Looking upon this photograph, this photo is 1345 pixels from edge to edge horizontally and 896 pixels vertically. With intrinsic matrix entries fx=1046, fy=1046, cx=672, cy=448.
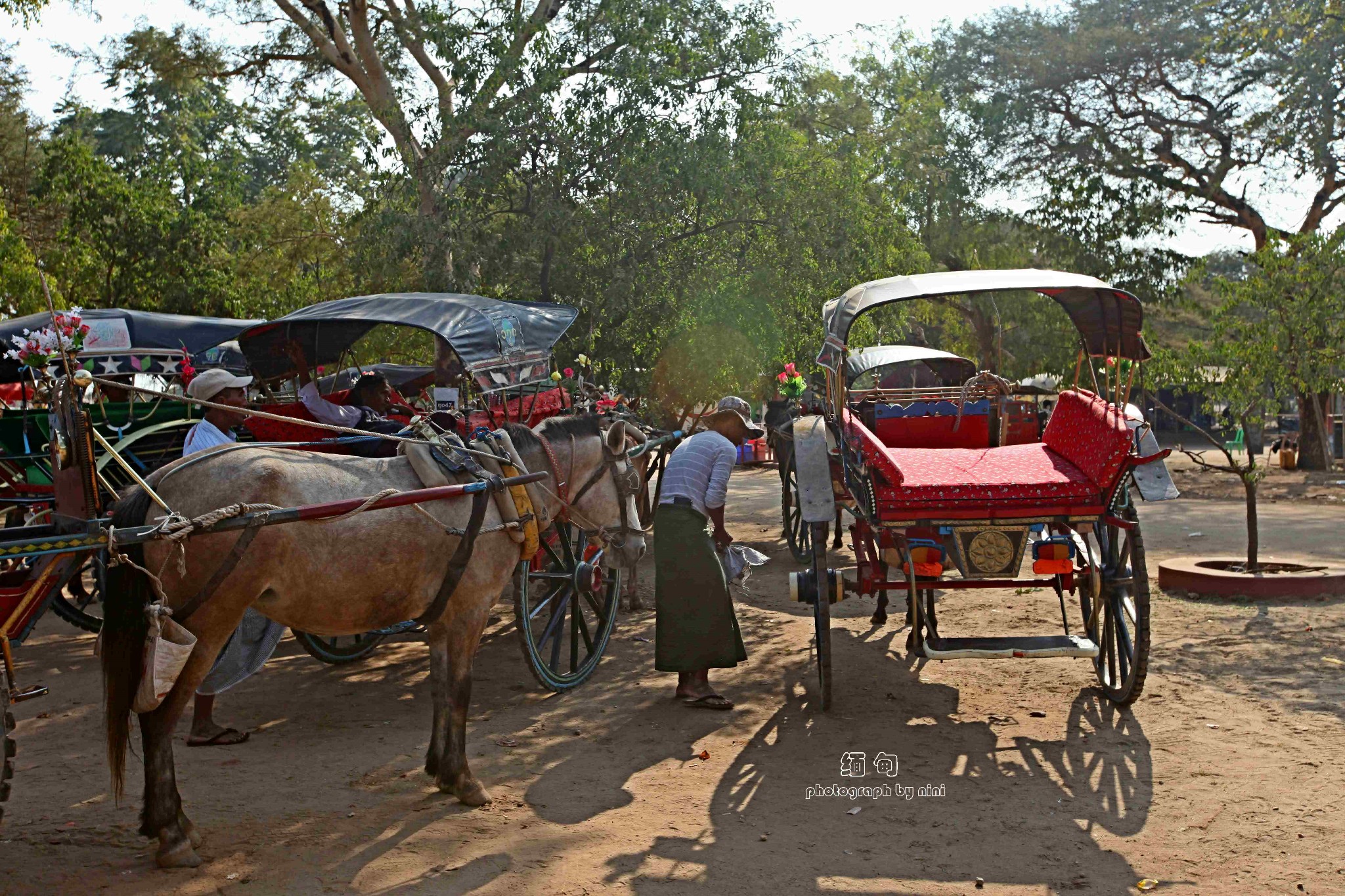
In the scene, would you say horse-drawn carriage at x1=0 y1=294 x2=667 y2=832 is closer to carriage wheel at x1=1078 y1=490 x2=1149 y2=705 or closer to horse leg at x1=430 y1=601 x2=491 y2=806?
horse leg at x1=430 y1=601 x2=491 y2=806

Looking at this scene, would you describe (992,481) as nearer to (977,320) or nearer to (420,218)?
(420,218)

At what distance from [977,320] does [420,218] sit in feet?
51.9

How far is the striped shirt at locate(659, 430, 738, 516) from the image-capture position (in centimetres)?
628

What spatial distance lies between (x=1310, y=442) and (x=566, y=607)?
19.3 m

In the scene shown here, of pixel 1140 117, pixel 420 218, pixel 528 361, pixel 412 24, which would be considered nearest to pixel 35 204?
pixel 412 24

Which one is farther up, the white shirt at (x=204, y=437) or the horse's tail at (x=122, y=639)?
the white shirt at (x=204, y=437)

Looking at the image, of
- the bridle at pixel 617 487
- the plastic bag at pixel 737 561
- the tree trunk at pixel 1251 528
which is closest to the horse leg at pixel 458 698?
the bridle at pixel 617 487

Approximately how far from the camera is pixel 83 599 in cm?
939

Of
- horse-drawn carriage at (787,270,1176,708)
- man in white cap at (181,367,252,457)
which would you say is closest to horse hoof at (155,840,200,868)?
man in white cap at (181,367,252,457)

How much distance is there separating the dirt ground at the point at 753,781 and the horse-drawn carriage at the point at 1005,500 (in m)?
0.52

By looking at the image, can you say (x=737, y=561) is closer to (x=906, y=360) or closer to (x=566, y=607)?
(x=566, y=607)

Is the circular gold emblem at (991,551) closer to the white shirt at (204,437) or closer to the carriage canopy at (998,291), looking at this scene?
the carriage canopy at (998,291)

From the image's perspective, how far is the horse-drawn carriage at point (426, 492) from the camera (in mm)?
3910

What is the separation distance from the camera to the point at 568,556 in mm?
6957
